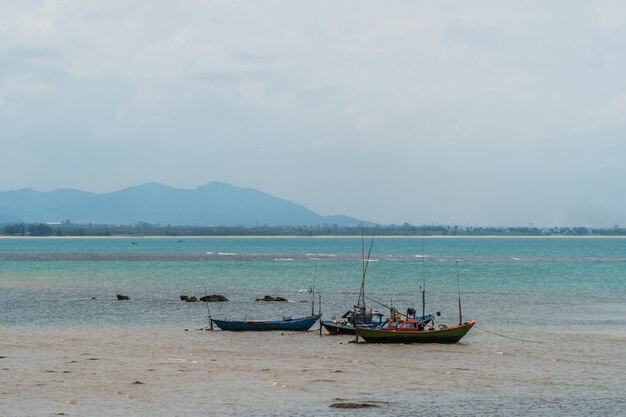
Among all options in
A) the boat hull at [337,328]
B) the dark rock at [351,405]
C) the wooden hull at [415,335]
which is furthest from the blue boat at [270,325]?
the dark rock at [351,405]

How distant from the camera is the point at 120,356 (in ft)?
141

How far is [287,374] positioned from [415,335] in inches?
446

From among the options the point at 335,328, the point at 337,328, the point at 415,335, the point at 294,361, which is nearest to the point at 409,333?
the point at 415,335

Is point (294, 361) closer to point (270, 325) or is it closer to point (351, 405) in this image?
point (351, 405)

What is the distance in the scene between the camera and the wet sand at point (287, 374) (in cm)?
3169

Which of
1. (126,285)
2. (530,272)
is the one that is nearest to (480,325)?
(126,285)

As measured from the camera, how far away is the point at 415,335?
4788 centimetres

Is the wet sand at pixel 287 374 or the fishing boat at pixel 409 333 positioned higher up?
the fishing boat at pixel 409 333

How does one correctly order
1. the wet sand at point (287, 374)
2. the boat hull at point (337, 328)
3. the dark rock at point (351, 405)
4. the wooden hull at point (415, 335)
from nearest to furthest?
the dark rock at point (351, 405)
the wet sand at point (287, 374)
the wooden hull at point (415, 335)
the boat hull at point (337, 328)

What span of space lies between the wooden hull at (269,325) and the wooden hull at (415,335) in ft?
20.9

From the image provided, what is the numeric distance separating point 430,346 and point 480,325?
1193 cm

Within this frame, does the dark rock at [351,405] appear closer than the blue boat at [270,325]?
Yes

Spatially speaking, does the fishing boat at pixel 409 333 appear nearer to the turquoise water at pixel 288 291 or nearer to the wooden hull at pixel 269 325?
the wooden hull at pixel 269 325

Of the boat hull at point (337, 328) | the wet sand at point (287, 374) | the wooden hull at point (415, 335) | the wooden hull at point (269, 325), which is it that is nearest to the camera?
the wet sand at point (287, 374)
